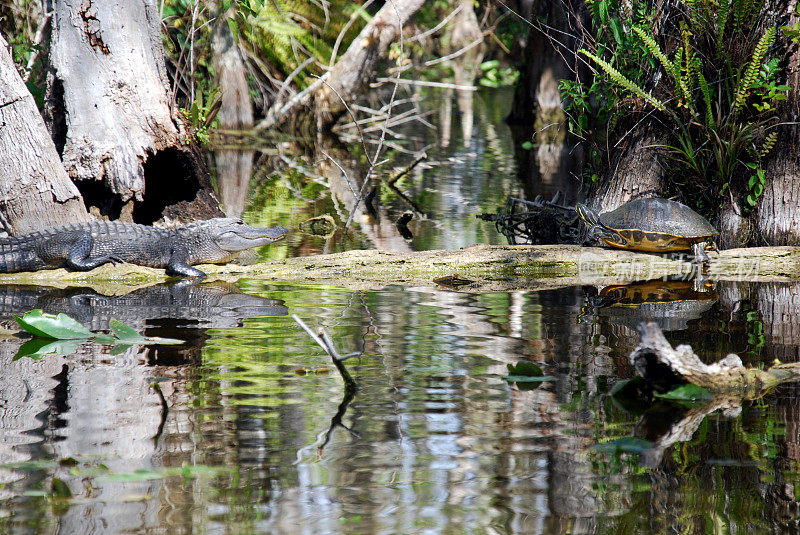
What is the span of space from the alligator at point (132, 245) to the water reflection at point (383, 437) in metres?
2.03

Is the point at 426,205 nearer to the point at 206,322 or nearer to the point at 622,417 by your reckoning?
the point at 206,322

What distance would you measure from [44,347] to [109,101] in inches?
142

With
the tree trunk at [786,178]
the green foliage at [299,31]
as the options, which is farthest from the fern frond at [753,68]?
the green foliage at [299,31]

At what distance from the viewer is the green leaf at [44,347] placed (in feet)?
13.0

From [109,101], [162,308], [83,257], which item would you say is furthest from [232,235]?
[162,308]

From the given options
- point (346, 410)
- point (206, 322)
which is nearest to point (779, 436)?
point (346, 410)

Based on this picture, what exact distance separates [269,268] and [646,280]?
2722mm

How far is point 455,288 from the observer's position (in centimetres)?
559

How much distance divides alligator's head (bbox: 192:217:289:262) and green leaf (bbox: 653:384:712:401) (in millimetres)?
4072

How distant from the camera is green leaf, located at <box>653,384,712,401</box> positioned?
3.32m

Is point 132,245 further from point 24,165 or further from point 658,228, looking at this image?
point 658,228

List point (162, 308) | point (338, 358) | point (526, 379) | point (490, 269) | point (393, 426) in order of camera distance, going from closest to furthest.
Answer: point (393, 426)
point (338, 358)
point (526, 379)
point (162, 308)
point (490, 269)

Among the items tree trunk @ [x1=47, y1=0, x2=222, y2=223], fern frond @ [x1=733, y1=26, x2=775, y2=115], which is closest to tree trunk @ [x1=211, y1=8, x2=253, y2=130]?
tree trunk @ [x1=47, y1=0, x2=222, y2=223]

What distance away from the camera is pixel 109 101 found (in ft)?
23.3
